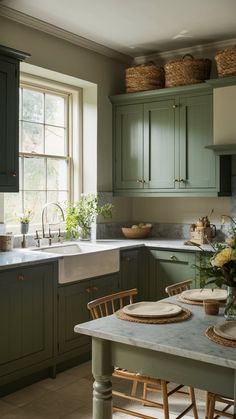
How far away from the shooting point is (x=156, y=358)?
80.6 inches

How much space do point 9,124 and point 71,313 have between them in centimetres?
159

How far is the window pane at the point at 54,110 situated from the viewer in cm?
497

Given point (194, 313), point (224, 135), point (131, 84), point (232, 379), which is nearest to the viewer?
point (232, 379)

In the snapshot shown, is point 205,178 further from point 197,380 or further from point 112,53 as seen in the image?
point 197,380

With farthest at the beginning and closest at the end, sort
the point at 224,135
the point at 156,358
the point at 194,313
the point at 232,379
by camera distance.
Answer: the point at 224,135, the point at 194,313, the point at 156,358, the point at 232,379

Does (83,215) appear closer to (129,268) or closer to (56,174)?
(56,174)

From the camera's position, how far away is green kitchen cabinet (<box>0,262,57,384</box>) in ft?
11.3

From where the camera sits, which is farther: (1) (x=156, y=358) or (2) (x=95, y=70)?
(2) (x=95, y=70)

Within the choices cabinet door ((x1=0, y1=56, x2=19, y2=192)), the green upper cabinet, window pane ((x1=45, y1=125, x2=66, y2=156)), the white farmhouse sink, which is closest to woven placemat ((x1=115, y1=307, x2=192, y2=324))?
the white farmhouse sink

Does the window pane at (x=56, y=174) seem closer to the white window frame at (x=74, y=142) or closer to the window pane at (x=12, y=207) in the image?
the white window frame at (x=74, y=142)

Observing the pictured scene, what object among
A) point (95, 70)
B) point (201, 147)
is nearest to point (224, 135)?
point (201, 147)

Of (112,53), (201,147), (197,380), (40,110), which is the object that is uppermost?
(112,53)

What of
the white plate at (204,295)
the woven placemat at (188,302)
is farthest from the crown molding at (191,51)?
the woven placemat at (188,302)

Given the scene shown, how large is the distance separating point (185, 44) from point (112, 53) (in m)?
0.78
